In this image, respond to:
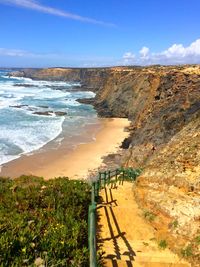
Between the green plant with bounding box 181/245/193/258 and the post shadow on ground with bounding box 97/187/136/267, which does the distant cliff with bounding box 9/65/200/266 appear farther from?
the post shadow on ground with bounding box 97/187/136/267

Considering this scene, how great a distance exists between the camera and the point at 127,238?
993 cm

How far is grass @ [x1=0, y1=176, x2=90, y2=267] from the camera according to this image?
7648 mm

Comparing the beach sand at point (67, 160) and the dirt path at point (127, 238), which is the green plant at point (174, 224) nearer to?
the dirt path at point (127, 238)

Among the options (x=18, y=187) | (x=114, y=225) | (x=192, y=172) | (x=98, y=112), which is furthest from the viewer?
(x=98, y=112)

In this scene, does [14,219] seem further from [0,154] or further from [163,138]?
[0,154]

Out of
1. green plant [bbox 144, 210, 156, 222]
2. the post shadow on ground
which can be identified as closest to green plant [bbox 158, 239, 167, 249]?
the post shadow on ground

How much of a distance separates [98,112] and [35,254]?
51.4 metres

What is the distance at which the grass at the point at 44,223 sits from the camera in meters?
7.65

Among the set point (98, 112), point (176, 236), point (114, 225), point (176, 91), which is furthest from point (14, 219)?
point (98, 112)

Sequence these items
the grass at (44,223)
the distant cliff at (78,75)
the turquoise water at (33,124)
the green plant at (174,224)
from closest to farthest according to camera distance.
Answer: the grass at (44,223), the green plant at (174,224), the turquoise water at (33,124), the distant cliff at (78,75)

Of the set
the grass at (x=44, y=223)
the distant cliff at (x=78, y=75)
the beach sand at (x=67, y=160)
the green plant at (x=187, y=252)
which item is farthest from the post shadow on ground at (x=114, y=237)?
the distant cliff at (x=78, y=75)

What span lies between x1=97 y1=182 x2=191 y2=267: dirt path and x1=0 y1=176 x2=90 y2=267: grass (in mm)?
622

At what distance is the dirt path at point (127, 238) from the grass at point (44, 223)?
2.04 ft

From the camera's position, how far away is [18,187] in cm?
1244
